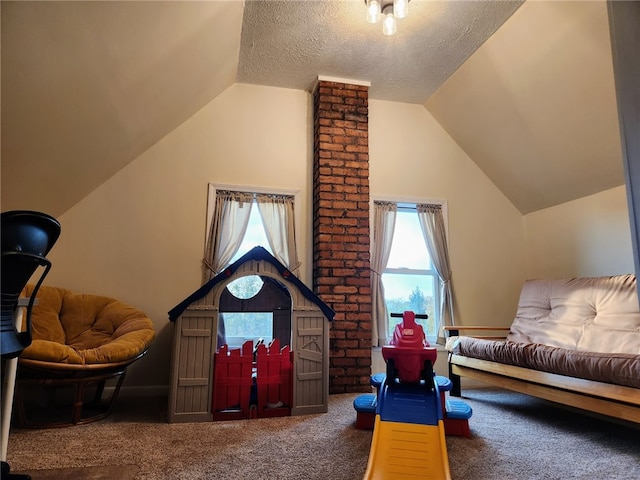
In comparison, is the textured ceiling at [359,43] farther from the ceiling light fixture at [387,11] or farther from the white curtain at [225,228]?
the white curtain at [225,228]

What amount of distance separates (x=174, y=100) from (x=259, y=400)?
257 centimetres

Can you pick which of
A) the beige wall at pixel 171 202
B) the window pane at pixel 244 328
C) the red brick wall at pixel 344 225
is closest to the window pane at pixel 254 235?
the beige wall at pixel 171 202

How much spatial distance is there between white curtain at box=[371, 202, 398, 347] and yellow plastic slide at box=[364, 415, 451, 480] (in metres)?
1.99

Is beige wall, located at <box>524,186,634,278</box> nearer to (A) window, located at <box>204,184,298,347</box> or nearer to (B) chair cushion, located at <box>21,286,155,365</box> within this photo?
(A) window, located at <box>204,184,298,347</box>

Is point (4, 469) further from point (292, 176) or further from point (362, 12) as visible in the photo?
point (362, 12)

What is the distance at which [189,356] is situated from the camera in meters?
2.59

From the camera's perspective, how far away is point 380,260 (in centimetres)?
404

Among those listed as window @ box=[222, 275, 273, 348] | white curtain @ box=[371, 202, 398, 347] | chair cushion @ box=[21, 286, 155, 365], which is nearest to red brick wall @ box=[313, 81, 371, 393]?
white curtain @ box=[371, 202, 398, 347]

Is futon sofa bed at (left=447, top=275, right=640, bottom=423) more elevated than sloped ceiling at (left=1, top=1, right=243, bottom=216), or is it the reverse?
sloped ceiling at (left=1, top=1, right=243, bottom=216)

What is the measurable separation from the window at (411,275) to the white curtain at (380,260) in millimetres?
131

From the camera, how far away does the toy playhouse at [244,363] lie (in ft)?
8.44

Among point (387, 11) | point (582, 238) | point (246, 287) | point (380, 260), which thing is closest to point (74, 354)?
point (246, 287)

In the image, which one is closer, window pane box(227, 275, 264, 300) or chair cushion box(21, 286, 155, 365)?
chair cushion box(21, 286, 155, 365)

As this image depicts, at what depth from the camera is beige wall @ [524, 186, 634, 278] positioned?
3.53 metres
